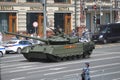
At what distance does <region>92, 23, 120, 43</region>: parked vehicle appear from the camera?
173ft

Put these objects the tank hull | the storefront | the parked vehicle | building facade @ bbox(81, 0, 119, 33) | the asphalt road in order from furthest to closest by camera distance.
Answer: building facade @ bbox(81, 0, 119, 33) < the parked vehicle < the storefront < the tank hull < the asphalt road

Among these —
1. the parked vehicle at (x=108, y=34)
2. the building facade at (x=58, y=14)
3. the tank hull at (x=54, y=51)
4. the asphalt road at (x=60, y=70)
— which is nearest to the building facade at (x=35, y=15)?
the building facade at (x=58, y=14)

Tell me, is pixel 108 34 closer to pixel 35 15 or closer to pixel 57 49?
pixel 35 15

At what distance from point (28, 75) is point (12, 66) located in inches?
209

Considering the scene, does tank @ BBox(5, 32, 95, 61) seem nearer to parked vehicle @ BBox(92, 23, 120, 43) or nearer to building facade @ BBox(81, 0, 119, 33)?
parked vehicle @ BBox(92, 23, 120, 43)

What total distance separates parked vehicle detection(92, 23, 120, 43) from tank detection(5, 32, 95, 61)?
18004 millimetres

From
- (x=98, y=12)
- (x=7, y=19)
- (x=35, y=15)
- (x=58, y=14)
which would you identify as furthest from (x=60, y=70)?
(x=98, y=12)

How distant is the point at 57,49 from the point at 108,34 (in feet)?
71.2

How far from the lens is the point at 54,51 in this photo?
31312mm

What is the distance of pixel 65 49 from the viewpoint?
1276 inches

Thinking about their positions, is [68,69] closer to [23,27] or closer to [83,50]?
[83,50]

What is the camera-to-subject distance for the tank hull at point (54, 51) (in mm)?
31312

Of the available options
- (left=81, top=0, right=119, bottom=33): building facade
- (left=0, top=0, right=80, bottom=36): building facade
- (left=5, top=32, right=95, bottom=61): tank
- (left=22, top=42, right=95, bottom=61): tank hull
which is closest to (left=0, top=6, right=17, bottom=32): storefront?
(left=0, top=0, right=80, bottom=36): building facade

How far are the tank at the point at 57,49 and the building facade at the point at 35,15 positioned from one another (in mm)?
16534
